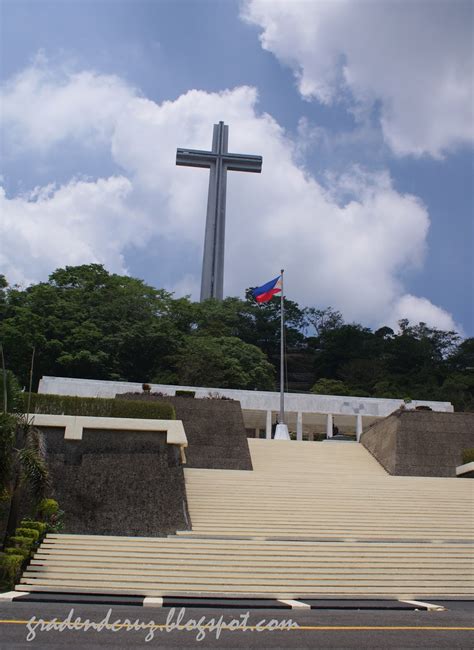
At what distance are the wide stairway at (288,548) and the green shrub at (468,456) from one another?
296 cm

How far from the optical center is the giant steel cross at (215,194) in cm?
5791

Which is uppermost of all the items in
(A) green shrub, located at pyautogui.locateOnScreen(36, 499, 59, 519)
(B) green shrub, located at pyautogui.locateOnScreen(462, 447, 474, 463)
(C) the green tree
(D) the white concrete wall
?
(C) the green tree

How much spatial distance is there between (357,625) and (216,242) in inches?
2054

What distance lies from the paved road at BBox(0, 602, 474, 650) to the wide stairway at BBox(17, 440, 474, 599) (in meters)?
1.49

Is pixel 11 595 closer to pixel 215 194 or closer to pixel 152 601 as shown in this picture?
pixel 152 601

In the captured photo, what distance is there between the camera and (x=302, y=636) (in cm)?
668

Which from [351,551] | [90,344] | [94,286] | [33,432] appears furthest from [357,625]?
[94,286]

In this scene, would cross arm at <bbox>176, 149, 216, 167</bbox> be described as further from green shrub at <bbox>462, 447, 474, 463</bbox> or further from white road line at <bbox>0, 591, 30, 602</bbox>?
white road line at <bbox>0, 591, 30, 602</bbox>

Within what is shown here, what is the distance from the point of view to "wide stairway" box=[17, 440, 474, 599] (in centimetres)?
988

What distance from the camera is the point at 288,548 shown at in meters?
11.4

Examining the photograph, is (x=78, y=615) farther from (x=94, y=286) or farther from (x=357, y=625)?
(x=94, y=286)

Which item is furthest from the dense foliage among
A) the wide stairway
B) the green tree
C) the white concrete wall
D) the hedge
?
the wide stairway

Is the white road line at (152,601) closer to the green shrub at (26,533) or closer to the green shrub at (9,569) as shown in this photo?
the green shrub at (9,569)

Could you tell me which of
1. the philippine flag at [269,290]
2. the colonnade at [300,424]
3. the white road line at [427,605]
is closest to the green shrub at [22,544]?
the white road line at [427,605]
